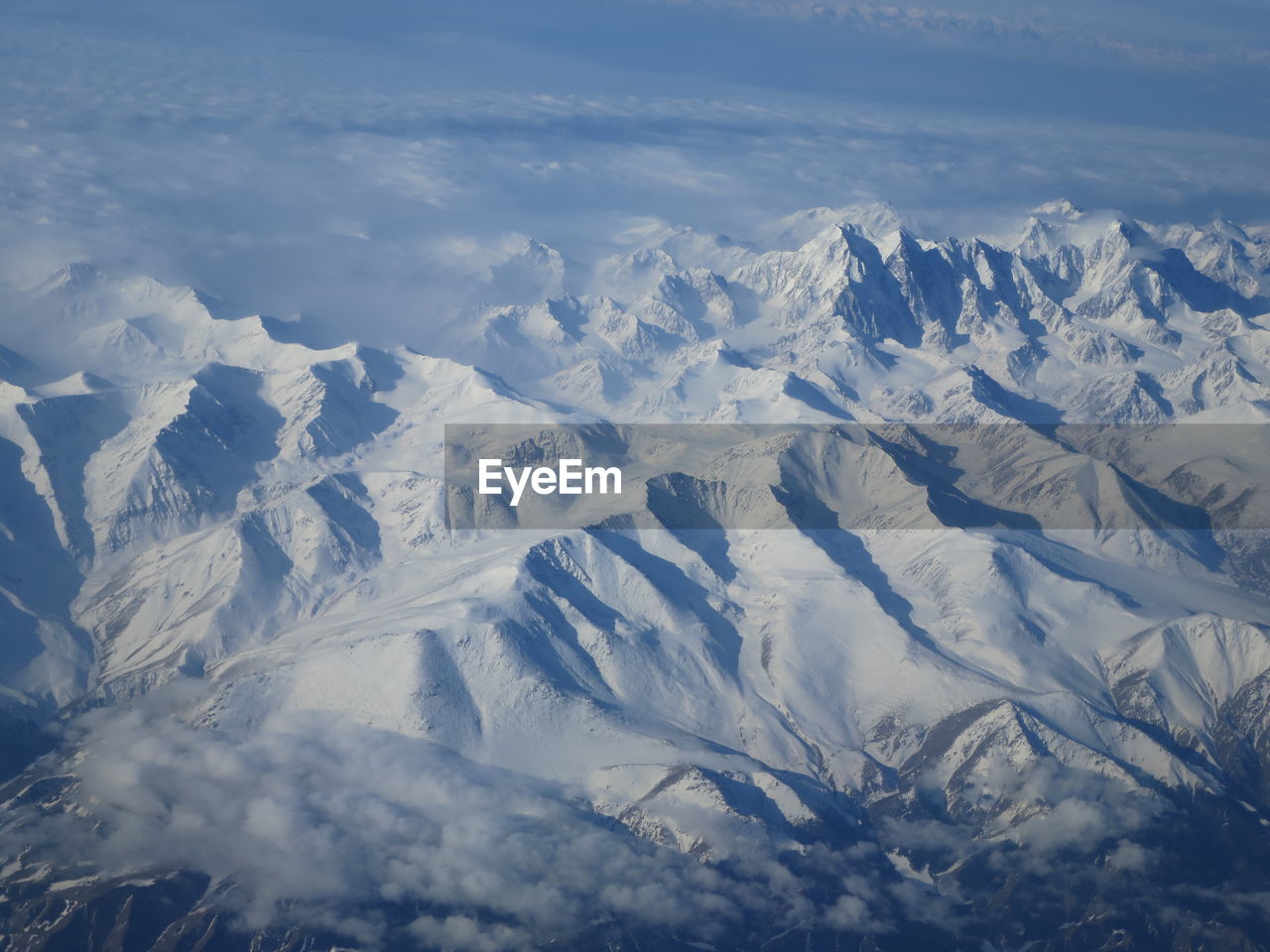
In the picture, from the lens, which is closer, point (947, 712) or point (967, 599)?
point (947, 712)

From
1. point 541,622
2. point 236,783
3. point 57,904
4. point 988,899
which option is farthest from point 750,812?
point 57,904

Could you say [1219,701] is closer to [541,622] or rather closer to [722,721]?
[722,721]

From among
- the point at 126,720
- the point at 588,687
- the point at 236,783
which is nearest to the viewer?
the point at 236,783

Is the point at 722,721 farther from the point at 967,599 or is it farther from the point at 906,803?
the point at 967,599

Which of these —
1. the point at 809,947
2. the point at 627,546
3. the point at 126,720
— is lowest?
the point at 809,947

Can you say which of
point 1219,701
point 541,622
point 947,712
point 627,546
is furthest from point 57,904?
point 1219,701

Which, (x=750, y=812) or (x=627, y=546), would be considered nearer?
(x=750, y=812)

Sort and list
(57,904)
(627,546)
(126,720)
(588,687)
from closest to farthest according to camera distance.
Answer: (57,904) → (126,720) → (588,687) → (627,546)

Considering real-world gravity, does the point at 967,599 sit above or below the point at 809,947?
Answer: above

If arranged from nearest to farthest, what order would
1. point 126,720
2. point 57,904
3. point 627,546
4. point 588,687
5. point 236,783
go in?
point 57,904 < point 236,783 < point 126,720 < point 588,687 < point 627,546
